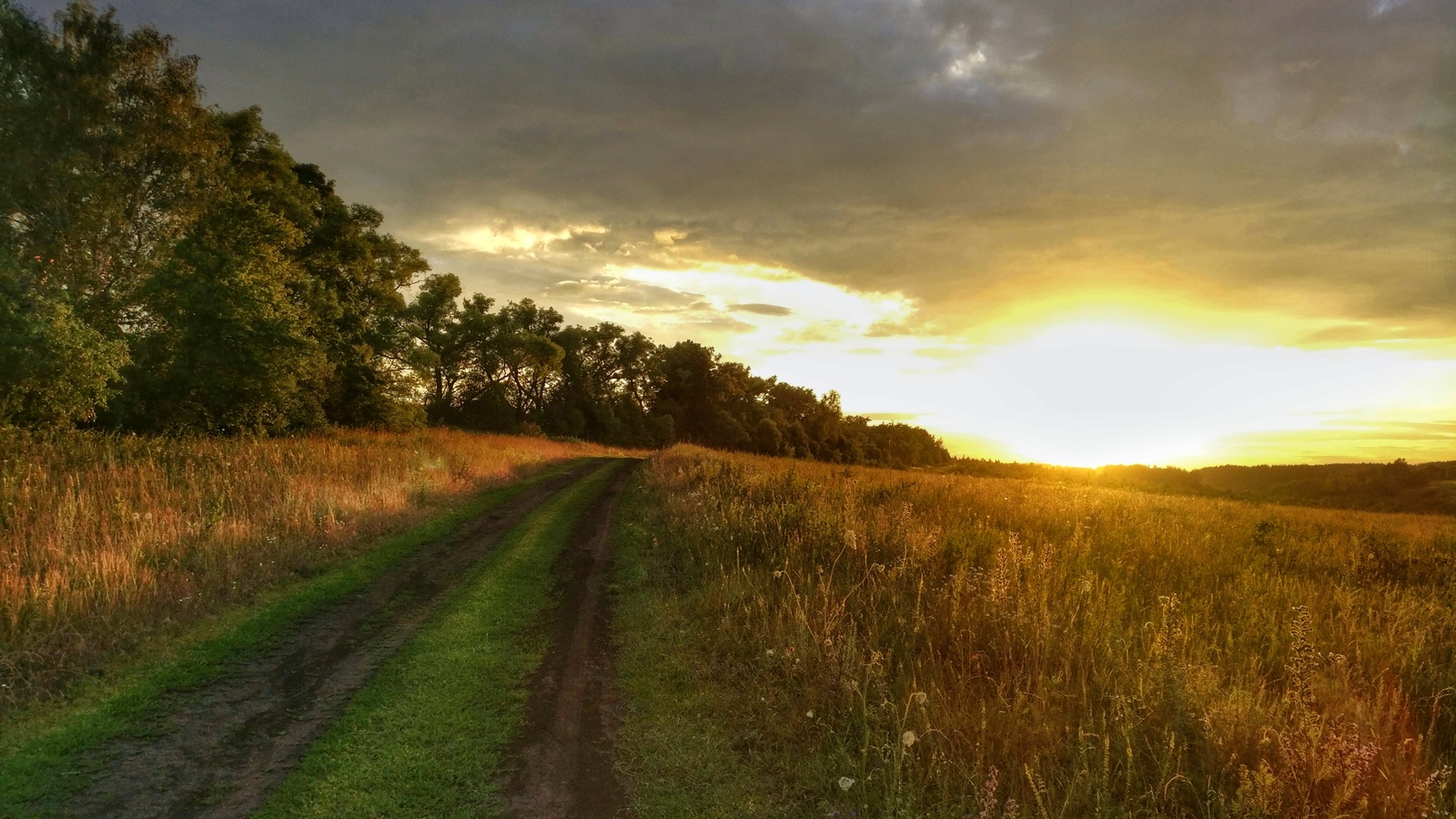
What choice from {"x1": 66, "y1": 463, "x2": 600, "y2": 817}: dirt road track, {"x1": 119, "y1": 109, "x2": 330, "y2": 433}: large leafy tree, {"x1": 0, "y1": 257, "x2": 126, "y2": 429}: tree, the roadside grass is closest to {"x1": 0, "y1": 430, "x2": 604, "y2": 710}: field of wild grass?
{"x1": 66, "y1": 463, "x2": 600, "y2": 817}: dirt road track

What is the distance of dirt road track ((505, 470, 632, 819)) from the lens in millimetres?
4371

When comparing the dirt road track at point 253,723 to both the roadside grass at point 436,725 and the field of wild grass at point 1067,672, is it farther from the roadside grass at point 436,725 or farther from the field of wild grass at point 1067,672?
the field of wild grass at point 1067,672

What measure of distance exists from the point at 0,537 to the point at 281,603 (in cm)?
362

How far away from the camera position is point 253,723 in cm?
523

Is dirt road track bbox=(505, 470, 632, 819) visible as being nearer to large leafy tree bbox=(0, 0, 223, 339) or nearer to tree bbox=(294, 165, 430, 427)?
large leafy tree bbox=(0, 0, 223, 339)

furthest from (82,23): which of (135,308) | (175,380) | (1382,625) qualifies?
(1382,625)

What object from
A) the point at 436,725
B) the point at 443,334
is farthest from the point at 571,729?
the point at 443,334

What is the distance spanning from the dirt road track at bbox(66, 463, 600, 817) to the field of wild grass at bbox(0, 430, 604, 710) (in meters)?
1.41

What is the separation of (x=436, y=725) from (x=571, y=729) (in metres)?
1.15

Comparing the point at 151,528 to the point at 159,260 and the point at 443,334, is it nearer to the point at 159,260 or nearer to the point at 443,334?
the point at 159,260

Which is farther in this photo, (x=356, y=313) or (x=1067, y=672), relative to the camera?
(x=356, y=313)

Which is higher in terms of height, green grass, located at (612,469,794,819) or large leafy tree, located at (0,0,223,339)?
large leafy tree, located at (0,0,223,339)

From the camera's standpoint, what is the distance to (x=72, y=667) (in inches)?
227

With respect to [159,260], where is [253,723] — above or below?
below
